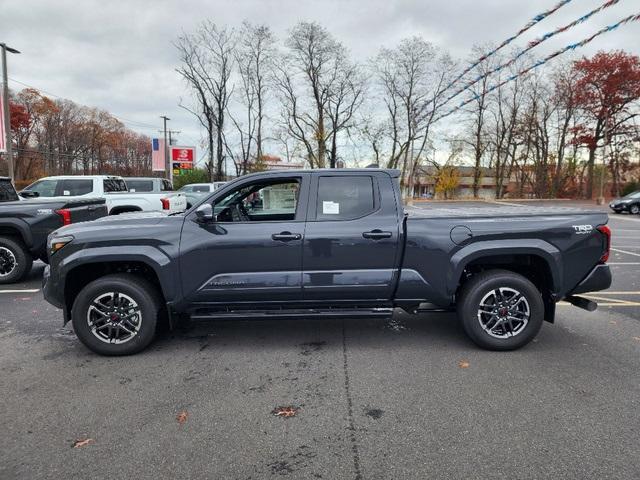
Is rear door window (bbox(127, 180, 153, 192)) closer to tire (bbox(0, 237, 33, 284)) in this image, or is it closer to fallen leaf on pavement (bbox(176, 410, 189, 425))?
tire (bbox(0, 237, 33, 284))

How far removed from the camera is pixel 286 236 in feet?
13.9

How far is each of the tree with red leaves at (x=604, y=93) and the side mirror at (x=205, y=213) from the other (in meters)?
38.9

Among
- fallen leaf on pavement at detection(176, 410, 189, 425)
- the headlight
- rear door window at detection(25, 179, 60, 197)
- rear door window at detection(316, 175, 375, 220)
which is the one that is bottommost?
fallen leaf on pavement at detection(176, 410, 189, 425)

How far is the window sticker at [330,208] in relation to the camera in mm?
4387

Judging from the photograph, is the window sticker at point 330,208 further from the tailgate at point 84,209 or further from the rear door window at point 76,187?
the rear door window at point 76,187

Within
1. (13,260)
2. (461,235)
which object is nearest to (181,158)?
(13,260)

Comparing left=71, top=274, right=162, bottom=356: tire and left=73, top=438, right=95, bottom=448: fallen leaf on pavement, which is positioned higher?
left=71, top=274, right=162, bottom=356: tire

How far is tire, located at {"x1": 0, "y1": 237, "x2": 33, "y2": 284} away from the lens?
744 centimetres

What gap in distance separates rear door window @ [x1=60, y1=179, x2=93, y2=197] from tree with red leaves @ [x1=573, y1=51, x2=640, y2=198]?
121 feet

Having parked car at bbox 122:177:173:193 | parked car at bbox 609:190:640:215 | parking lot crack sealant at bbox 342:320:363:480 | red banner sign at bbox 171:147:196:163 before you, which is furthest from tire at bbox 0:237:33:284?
red banner sign at bbox 171:147:196:163

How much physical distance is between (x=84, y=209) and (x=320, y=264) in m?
5.52

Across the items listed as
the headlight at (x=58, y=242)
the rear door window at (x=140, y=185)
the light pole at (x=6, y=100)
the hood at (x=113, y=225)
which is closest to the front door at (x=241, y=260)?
the hood at (x=113, y=225)

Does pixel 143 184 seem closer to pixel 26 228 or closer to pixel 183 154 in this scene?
pixel 26 228

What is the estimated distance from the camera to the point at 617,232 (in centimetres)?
1584
